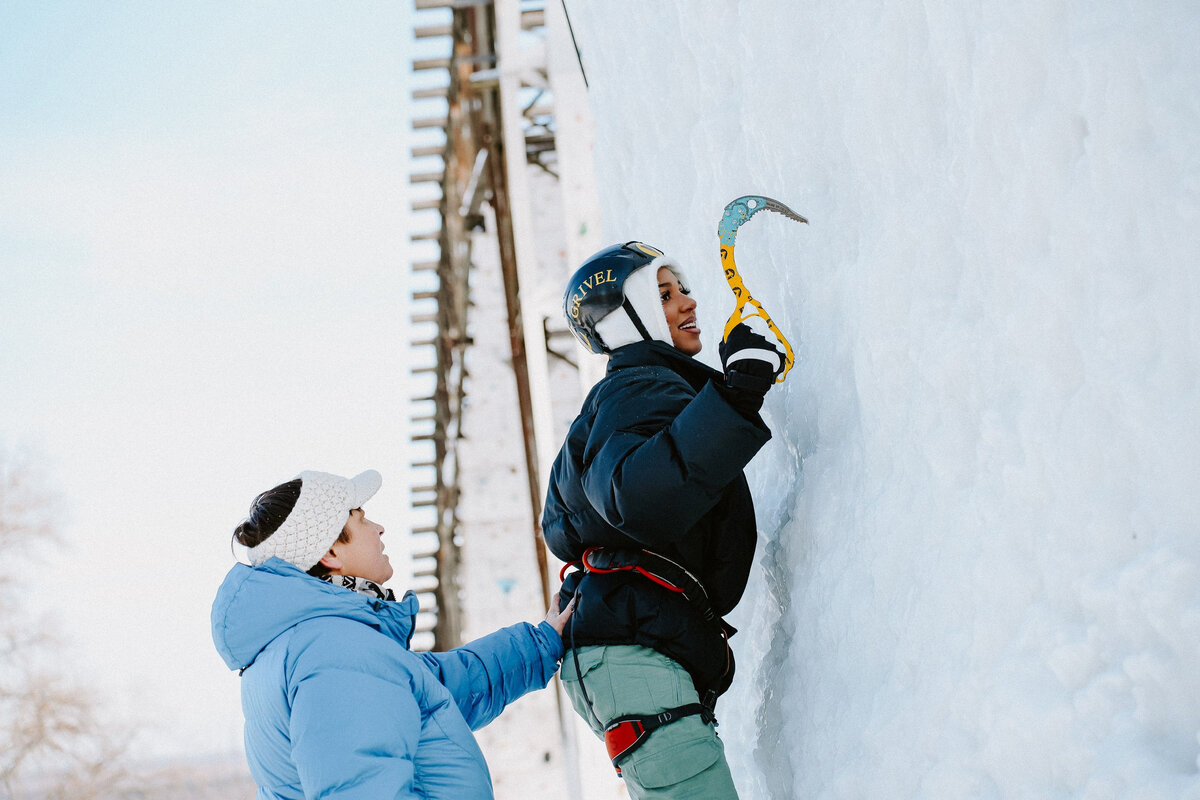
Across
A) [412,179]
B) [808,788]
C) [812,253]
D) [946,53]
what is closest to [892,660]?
[808,788]

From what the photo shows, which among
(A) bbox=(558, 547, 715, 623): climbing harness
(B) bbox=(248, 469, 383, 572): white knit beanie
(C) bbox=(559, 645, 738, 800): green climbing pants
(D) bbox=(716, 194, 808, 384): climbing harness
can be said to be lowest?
(C) bbox=(559, 645, 738, 800): green climbing pants

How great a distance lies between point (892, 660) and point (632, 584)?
47 cm

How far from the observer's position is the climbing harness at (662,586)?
163cm

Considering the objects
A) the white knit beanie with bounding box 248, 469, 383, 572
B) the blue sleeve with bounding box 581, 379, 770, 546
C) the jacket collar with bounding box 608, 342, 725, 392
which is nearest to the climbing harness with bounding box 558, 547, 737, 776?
the blue sleeve with bounding box 581, 379, 770, 546

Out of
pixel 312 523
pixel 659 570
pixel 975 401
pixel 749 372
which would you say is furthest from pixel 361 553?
pixel 975 401

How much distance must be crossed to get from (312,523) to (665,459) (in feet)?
2.06

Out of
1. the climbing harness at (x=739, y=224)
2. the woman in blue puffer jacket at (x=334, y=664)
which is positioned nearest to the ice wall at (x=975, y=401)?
the climbing harness at (x=739, y=224)

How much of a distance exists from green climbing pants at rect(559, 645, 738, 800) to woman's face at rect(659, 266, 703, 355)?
0.54 m

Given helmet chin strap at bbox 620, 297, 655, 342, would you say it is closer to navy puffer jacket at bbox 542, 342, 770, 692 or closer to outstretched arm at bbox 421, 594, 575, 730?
navy puffer jacket at bbox 542, 342, 770, 692

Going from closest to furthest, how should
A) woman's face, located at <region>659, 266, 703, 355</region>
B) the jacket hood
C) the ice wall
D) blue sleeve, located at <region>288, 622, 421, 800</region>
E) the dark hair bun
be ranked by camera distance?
the ice wall, blue sleeve, located at <region>288, 622, 421, 800</region>, the jacket hood, the dark hair bun, woman's face, located at <region>659, 266, 703, 355</region>

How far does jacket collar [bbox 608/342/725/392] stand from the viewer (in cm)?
174

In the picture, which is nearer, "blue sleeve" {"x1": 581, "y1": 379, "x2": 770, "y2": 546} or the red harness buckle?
"blue sleeve" {"x1": 581, "y1": 379, "x2": 770, "y2": 546}

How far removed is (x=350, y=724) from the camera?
1.43 meters

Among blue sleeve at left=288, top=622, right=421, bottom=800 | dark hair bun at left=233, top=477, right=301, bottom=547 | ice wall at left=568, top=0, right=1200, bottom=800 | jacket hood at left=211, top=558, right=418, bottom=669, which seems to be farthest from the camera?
dark hair bun at left=233, top=477, right=301, bottom=547
